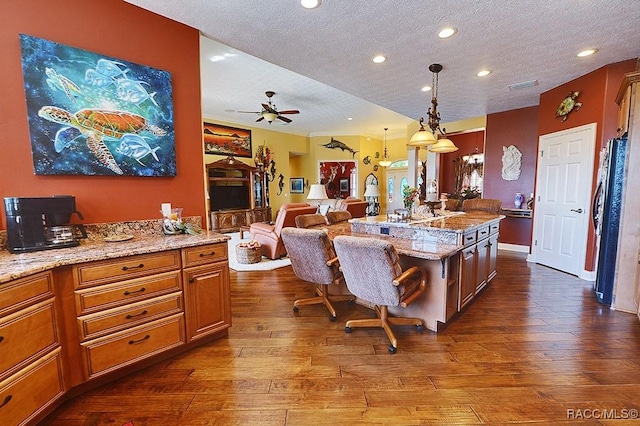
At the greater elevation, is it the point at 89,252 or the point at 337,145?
the point at 337,145

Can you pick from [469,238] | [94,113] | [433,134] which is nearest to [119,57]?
[94,113]

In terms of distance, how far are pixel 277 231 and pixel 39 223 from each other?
3.38 m

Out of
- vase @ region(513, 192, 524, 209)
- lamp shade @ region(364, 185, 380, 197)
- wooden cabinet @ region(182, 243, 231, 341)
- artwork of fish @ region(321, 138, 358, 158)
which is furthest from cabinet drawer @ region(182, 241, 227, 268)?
lamp shade @ region(364, 185, 380, 197)

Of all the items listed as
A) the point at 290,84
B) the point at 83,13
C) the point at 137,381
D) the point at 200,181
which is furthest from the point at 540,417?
the point at 290,84

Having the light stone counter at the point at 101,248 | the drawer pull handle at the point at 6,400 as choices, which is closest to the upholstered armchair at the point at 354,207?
the light stone counter at the point at 101,248

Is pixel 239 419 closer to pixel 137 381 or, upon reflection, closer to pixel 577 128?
pixel 137 381

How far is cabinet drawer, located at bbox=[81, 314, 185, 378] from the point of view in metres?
1.80

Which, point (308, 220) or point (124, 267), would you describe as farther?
point (308, 220)

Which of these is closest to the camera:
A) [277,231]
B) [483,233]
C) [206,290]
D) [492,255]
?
[206,290]

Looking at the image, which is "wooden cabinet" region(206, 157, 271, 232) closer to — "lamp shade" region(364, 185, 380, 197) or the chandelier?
"lamp shade" region(364, 185, 380, 197)

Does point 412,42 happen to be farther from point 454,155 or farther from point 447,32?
point 454,155

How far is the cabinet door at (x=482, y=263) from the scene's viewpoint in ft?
10.3

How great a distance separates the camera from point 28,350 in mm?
1487

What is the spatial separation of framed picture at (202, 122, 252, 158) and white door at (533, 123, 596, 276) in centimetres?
730
